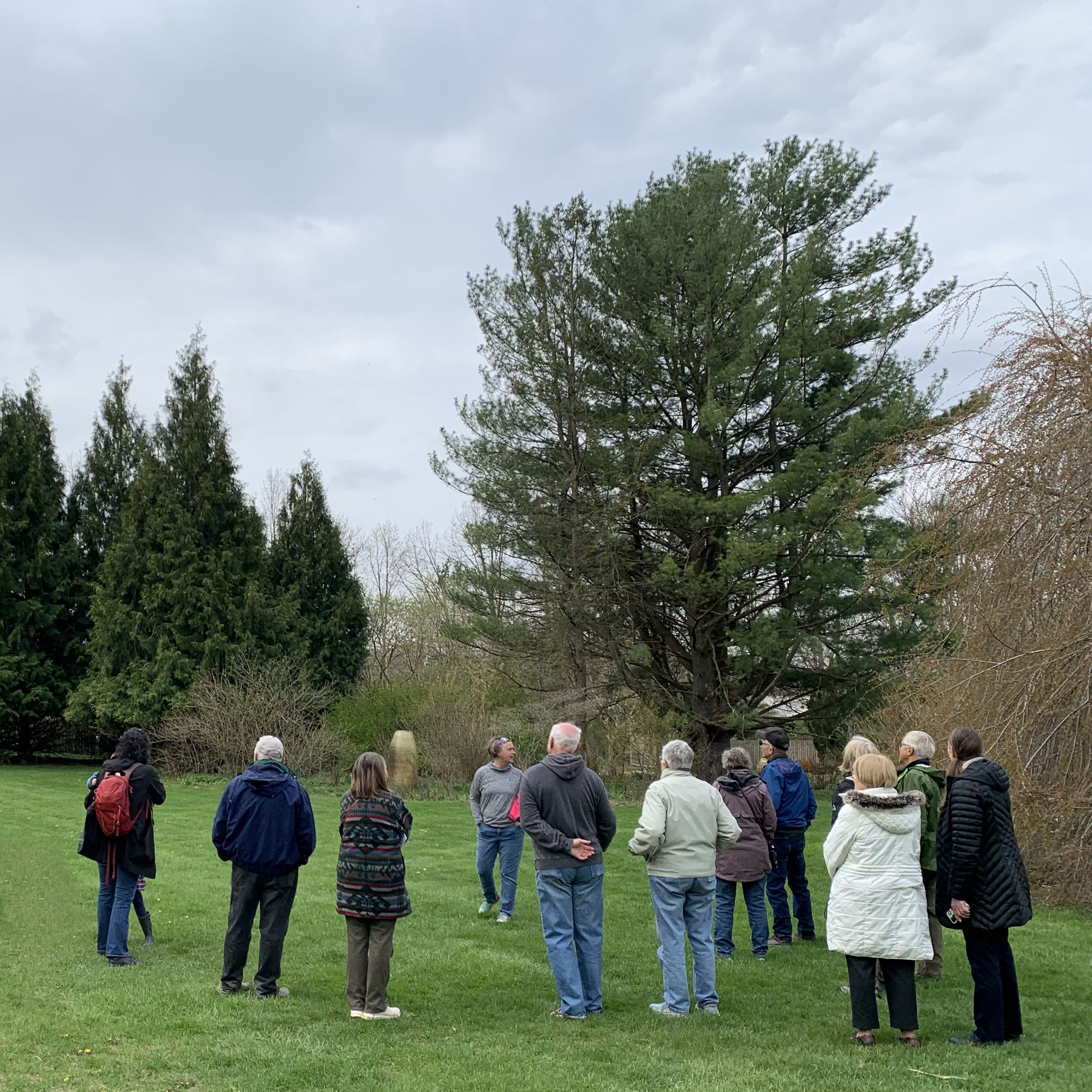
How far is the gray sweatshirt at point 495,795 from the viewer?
32.0 feet

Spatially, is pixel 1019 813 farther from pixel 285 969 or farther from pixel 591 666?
pixel 591 666

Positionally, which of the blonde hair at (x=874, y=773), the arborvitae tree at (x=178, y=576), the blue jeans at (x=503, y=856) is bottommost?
the blue jeans at (x=503, y=856)

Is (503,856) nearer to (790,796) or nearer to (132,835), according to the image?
(790,796)

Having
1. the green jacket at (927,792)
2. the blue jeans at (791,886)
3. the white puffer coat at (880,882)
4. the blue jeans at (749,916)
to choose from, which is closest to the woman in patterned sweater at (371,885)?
the white puffer coat at (880,882)

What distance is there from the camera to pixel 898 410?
19.2m

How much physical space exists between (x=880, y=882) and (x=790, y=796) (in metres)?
2.88

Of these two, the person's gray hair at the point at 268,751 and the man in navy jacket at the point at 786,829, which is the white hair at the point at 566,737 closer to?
the person's gray hair at the point at 268,751

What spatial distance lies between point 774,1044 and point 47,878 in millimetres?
9169

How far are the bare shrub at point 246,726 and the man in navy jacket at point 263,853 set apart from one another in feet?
64.5

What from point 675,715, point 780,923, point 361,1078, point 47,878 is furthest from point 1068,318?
point 675,715

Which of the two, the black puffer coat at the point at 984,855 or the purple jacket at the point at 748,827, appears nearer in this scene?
the black puffer coat at the point at 984,855

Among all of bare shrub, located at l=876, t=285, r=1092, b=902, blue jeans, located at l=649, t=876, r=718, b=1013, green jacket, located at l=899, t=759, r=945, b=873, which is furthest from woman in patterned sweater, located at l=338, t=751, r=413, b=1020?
bare shrub, located at l=876, t=285, r=1092, b=902

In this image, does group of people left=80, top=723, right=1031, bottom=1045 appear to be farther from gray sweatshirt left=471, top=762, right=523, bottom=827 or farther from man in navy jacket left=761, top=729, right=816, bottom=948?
gray sweatshirt left=471, top=762, right=523, bottom=827

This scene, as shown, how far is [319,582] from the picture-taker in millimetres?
36906
